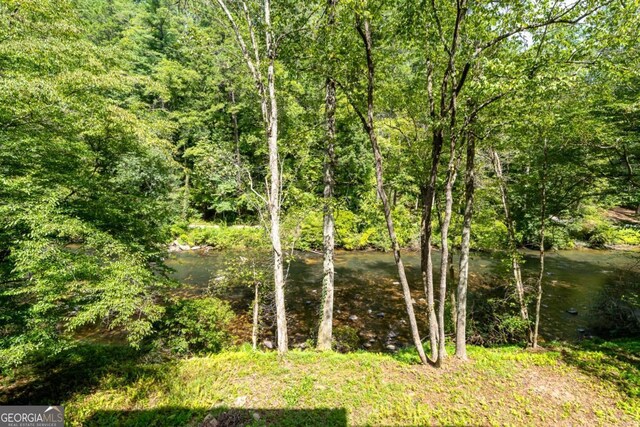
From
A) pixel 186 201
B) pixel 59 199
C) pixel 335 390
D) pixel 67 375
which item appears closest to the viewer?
pixel 335 390

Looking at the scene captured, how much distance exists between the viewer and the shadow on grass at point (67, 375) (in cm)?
487

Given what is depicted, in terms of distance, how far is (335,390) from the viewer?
471 cm

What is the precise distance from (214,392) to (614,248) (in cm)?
2995

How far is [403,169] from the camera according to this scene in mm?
8828

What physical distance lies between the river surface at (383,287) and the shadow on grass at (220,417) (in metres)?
3.03

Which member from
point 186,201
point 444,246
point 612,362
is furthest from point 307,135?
point 186,201

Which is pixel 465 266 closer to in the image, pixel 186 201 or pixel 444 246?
pixel 444 246

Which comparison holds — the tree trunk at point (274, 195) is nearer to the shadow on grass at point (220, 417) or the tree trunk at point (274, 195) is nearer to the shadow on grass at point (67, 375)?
the shadow on grass at point (220, 417)

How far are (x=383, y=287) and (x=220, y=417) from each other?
1128 centimetres

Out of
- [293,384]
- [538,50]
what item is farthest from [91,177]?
[538,50]

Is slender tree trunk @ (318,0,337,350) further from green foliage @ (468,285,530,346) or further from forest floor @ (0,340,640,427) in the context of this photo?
green foliage @ (468,285,530,346)

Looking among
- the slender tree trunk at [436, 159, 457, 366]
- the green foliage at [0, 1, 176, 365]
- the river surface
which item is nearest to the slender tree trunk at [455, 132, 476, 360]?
the slender tree trunk at [436, 159, 457, 366]

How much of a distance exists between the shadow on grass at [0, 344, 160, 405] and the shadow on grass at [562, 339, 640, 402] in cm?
854

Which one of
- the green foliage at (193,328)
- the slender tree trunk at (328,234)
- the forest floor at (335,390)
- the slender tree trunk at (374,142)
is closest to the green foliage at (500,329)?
the forest floor at (335,390)
